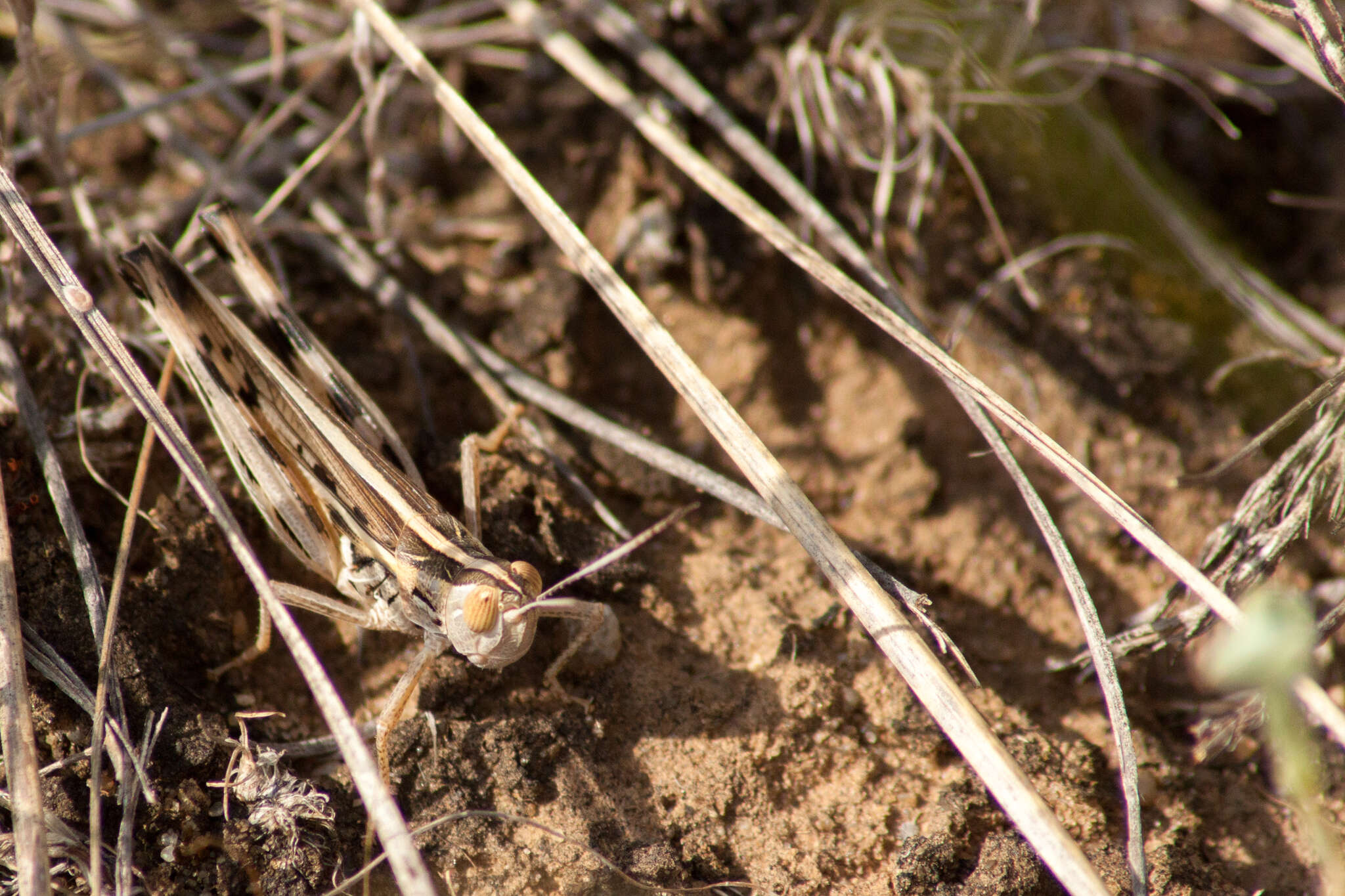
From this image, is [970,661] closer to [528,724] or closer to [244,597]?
[528,724]

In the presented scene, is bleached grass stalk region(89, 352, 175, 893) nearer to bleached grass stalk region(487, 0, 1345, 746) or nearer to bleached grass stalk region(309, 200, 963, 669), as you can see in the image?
bleached grass stalk region(309, 200, 963, 669)

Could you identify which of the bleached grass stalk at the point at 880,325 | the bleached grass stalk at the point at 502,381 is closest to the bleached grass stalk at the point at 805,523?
the bleached grass stalk at the point at 880,325

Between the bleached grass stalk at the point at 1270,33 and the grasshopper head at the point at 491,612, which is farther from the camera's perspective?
the bleached grass stalk at the point at 1270,33

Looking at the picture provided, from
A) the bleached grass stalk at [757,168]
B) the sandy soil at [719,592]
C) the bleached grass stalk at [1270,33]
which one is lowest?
the sandy soil at [719,592]

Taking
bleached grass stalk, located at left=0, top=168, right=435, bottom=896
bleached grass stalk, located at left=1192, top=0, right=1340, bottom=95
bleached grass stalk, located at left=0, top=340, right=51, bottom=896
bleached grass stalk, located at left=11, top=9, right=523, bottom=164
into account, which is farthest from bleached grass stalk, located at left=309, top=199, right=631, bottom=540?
bleached grass stalk, located at left=1192, top=0, right=1340, bottom=95

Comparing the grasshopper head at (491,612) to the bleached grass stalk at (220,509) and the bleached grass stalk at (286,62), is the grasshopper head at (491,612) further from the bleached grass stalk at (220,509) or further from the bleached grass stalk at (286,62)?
the bleached grass stalk at (286,62)

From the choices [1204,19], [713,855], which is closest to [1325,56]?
[1204,19]

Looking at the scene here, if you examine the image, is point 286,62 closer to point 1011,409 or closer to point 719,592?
point 719,592
